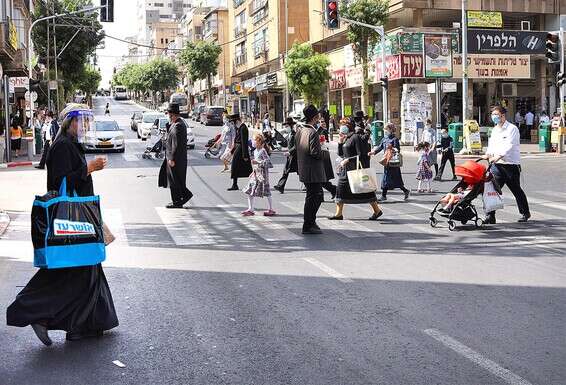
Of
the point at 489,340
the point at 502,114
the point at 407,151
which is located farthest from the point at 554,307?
the point at 407,151

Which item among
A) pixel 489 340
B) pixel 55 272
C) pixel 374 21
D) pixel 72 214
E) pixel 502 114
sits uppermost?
pixel 374 21

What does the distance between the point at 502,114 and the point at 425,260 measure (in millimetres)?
3963

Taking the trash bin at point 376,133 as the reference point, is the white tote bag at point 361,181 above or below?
below

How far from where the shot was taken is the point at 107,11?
87.5 ft

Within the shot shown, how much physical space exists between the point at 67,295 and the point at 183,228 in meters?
6.29

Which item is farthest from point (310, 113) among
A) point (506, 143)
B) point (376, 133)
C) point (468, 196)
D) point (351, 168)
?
point (376, 133)

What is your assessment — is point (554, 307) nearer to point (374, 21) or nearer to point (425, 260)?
point (425, 260)

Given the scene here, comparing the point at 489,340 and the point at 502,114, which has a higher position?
the point at 502,114

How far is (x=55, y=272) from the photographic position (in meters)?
5.73

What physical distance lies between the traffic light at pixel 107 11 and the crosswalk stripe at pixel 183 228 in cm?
1434

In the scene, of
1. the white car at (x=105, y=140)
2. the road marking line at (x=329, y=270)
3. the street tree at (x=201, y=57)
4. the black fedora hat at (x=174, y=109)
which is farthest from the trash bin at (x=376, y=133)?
the street tree at (x=201, y=57)

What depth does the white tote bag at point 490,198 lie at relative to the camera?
11641 millimetres

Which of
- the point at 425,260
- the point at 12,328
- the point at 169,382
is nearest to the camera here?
the point at 169,382

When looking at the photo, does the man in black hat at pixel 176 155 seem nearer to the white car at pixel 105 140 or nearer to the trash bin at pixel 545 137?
the white car at pixel 105 140
